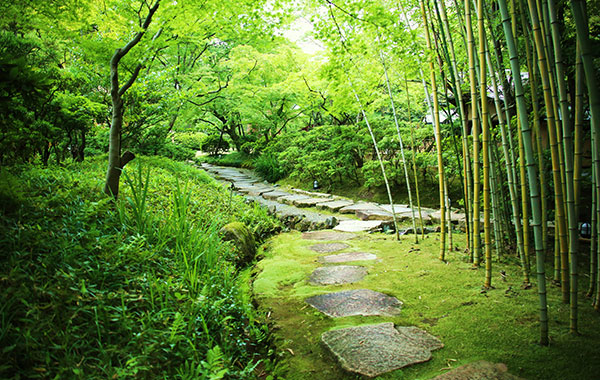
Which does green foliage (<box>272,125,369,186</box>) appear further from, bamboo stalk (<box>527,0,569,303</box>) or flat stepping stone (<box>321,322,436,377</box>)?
flat stepping stone (<box>321,322,436,377</box>)

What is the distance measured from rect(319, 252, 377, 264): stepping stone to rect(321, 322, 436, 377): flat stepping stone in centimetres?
132

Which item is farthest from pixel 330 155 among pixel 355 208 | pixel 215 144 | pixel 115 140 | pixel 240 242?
pixel 215 144

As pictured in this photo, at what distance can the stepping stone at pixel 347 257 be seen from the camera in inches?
123

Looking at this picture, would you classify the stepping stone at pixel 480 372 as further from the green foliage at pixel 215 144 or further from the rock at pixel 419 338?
the green foliage at pixel 215 144

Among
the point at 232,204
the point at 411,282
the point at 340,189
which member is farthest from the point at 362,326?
the point at 340,189

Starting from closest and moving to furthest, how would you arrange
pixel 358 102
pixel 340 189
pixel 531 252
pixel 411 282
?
pixel 411 282, pixel 531 252, pixel 358 102, pixel 340 189

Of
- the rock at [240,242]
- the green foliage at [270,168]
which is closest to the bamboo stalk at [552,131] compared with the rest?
the rock at [240,242]

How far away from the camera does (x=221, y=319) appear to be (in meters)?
1.95

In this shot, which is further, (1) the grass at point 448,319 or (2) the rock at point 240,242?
(2) the rock at point 240,242

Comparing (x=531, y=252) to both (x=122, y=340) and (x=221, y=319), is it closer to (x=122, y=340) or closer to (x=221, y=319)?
(x=221, y=319)

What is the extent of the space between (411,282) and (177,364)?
169 cm

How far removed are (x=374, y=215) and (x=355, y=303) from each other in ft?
11.4

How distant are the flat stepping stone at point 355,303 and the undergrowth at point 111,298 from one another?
0.42 metres

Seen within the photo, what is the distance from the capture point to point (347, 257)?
3.22 meters
